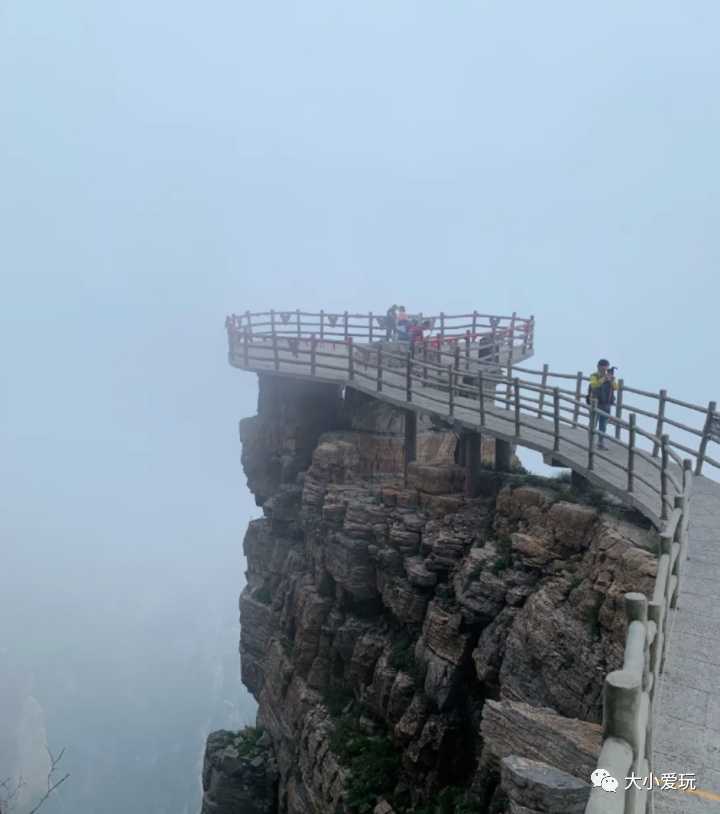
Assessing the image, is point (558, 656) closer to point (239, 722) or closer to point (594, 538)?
point (594, 538)

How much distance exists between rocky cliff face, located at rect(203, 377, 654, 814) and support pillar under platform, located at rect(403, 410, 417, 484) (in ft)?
3.21

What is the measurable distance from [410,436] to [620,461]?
22.8 feet

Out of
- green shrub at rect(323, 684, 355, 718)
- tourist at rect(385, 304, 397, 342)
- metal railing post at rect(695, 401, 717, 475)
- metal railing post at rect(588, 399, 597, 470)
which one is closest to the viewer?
metal railing post at rect(588, 399, 597, 470)

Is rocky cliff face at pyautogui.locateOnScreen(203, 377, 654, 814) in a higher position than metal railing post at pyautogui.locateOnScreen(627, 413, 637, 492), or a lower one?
lower

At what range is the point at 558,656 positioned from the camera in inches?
435

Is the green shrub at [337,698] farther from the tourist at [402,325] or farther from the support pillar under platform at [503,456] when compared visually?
the tourist at [402,325]

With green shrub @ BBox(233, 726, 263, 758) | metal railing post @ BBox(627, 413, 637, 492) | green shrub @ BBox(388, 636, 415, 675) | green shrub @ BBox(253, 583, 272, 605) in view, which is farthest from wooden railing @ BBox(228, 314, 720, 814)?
green shrub @ BBox(233, 726, 263, 758)

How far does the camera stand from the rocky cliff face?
10.5 m

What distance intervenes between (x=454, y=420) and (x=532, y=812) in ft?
31.1

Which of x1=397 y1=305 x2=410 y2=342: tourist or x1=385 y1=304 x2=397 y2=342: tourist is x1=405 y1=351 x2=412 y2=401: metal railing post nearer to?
x1=397 y1=305 x2=410 y2=342: tourist

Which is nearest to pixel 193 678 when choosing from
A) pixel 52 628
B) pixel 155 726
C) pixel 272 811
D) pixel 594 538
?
pixel 155 726

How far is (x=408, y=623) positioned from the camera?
1669cm

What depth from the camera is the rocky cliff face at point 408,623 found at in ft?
34.3
